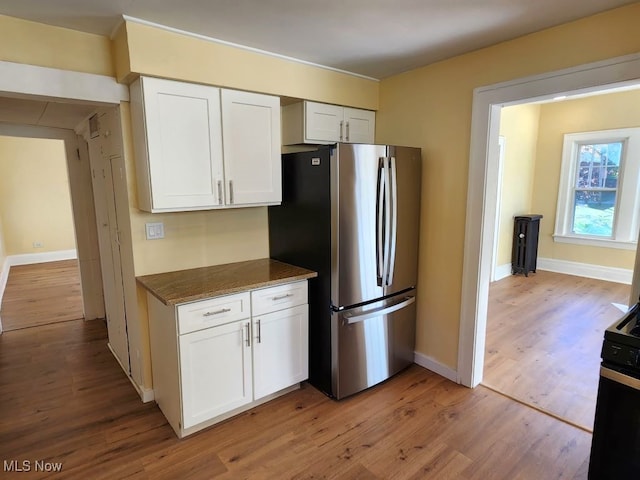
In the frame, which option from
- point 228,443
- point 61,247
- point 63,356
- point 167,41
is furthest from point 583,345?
point 61,247

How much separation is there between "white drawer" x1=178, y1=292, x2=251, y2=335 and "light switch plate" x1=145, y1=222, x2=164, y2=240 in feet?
2.17

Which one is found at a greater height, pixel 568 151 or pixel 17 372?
pixel 568 151

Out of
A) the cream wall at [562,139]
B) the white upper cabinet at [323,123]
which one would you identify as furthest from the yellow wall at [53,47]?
the cream wall at [562,139]

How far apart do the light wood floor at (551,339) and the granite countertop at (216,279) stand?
1.80 metres

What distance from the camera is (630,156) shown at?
511cm

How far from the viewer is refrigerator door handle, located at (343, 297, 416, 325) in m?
2.57

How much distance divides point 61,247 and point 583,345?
8482 millimetres

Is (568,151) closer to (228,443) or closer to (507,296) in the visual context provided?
(507,296)

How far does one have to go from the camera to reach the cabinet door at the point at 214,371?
7.08 ft

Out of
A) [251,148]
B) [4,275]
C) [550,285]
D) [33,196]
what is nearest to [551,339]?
[550,285]

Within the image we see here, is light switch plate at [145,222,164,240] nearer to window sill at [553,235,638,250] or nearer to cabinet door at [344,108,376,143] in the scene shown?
cabinet door at [344,108,376,143]

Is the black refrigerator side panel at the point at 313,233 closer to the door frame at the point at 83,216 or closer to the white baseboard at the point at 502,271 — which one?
the door frame at the point at 83,216

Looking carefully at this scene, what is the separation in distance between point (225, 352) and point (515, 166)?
5.22 metres

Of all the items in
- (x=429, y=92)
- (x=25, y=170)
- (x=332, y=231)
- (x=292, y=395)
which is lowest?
(x=292, y=395)
